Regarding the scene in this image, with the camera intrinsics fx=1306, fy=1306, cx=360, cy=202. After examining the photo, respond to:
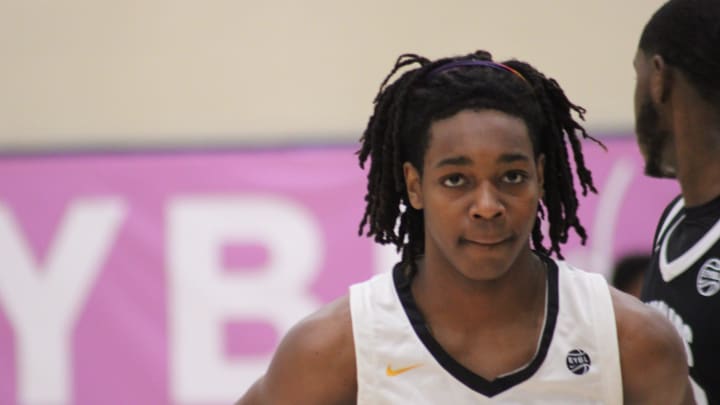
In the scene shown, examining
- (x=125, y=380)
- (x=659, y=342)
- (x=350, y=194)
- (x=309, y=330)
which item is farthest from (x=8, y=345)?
(x=659, y=342)

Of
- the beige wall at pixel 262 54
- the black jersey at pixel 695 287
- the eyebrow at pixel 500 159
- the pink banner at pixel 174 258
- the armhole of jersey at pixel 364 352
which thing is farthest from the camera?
the beige wall at pixel 262 54

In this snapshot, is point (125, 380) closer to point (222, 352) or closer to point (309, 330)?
point (222, 352)

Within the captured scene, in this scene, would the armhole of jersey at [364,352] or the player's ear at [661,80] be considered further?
the player's ear at [661,80]

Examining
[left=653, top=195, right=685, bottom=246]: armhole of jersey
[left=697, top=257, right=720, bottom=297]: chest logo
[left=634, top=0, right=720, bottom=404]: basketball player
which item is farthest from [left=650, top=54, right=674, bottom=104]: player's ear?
[left=697, top=257, right=720, bottom=297]: chest logo

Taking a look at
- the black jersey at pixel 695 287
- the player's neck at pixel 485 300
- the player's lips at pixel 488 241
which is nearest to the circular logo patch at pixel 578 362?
the player's neck at pixel 485 300

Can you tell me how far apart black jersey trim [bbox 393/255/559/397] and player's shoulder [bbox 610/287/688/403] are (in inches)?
5.1

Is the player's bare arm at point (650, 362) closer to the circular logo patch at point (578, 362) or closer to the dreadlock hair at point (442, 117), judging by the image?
the circular logo patch at point (578, 362)

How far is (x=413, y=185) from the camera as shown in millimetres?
2529

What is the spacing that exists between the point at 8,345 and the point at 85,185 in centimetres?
72

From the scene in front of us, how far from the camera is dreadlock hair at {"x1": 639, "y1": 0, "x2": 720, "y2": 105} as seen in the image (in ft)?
9.55

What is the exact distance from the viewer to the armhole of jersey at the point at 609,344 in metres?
2.42

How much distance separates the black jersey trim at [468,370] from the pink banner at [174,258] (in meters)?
2.69

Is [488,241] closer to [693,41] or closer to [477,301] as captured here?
[477,301]

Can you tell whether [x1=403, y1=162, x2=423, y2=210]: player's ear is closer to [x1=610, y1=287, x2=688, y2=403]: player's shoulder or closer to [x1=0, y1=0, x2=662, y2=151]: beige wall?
[x1=610, y1=287, x2=688, y2=403]: player's shoulder
